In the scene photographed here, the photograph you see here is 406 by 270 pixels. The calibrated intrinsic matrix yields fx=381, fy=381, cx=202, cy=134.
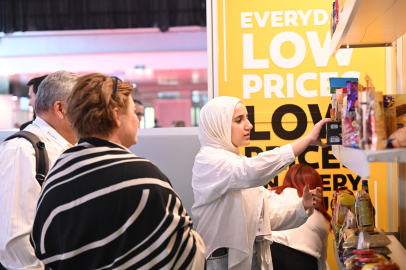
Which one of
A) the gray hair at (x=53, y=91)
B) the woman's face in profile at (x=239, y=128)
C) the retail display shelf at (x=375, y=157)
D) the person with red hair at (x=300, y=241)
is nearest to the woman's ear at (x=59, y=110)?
the gray hair at (x=53, y=91)

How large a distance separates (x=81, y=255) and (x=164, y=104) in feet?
35.5

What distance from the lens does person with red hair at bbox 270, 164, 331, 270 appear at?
2.38 meters

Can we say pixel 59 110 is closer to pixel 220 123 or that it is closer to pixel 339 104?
Answer: pixel 220 123

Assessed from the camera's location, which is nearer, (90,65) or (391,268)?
(391,268)

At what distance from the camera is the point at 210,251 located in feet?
6.50

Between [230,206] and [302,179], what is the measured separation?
84 centimetres

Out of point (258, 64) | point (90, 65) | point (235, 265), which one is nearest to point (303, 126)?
point (258, 64)

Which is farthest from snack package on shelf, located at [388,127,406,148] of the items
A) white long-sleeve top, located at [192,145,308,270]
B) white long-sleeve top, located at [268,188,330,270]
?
white long-sleeve top, located at [268,188,330,270]

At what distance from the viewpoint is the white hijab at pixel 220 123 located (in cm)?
210

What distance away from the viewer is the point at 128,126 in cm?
129

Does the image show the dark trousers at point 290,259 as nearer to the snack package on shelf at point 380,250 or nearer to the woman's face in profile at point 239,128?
the woman's face in profile at point 239,128

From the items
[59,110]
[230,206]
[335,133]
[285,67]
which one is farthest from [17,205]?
[285,67]

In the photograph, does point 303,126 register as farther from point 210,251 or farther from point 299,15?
point 210,251

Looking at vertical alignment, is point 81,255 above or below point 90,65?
below
